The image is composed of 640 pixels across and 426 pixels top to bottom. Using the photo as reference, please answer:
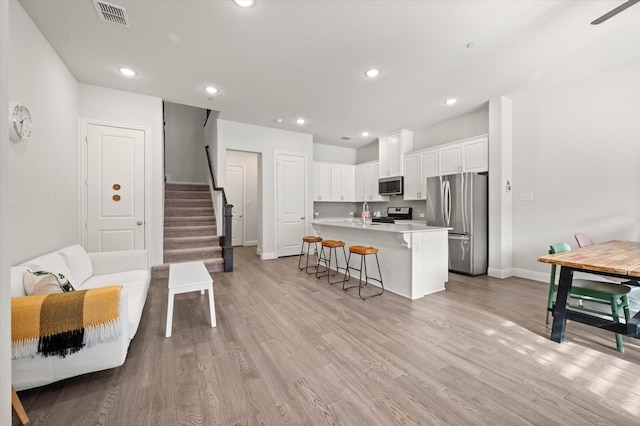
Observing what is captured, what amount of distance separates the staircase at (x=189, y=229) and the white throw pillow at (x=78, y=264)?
147 centimetres

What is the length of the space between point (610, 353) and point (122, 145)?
20.3 feet

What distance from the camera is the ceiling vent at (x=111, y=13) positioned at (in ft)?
7.54

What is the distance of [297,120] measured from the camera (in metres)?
5.39

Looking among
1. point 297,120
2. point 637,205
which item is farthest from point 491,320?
point 297,120

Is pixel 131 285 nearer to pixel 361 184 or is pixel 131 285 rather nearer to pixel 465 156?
pixel 465 156

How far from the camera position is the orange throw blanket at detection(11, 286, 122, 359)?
1.49 meters

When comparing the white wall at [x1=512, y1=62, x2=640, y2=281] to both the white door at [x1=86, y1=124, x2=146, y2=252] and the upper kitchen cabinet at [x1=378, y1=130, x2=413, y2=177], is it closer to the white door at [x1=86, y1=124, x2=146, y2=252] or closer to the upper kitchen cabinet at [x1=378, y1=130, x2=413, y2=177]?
the upper kitchen cabinet at [x1=378, y1=130, x2=413, y2=177]

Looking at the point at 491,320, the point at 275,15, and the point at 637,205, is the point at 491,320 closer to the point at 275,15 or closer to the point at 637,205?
the point at 637,205

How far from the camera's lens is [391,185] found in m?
6.20

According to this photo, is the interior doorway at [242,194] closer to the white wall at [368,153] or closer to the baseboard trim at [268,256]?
the baseboard trim at [268,256]

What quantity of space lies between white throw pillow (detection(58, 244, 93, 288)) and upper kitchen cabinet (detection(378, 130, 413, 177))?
570 cm

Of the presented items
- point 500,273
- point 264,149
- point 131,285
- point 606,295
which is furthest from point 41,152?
point 500,273

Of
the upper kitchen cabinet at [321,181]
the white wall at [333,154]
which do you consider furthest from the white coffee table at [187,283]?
the white wall at [333,154]

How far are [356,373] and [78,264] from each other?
9.65 ft
